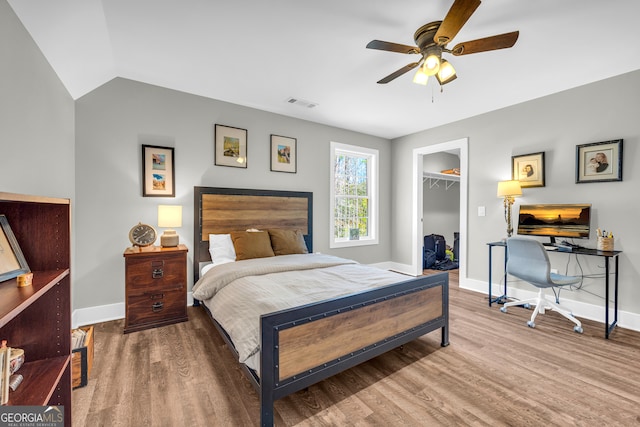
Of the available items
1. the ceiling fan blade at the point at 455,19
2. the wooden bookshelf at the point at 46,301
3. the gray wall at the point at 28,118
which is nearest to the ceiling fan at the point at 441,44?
the ceiling fan blade at the point at 455,19

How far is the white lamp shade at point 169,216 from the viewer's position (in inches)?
119

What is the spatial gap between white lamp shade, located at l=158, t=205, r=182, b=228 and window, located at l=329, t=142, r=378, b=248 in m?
2.43

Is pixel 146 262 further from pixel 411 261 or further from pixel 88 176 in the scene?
pixel 411 261

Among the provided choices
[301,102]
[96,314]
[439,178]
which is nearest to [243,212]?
[301,102]

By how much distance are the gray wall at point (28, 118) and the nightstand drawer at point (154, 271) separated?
0.89 meters

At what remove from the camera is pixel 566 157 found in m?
3.37

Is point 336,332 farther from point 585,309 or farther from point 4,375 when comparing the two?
point 585,309

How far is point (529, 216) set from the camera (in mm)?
3576

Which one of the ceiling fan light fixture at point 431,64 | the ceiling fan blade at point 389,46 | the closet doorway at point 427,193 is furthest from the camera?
the closet doorway at point 427,193

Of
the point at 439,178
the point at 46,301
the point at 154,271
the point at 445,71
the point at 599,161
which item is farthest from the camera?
the point at 439,178

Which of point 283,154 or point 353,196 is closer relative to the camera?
point 283,154

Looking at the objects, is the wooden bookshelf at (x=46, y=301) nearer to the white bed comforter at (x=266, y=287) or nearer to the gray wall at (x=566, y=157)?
the white bed comforter at (x=266, y=287)

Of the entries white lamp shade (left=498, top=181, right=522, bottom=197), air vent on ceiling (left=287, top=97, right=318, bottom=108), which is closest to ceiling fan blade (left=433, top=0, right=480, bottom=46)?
air vent on ceiling (left=287, top=97, right=318, bottom=108)

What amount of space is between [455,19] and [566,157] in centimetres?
275
